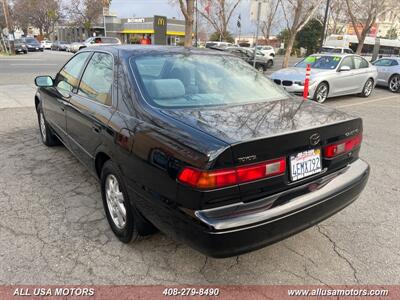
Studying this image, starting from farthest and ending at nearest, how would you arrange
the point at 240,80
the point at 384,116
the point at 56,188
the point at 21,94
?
the point at 21,94, the point at 384,116, the point at 56,188, the point at 240,80

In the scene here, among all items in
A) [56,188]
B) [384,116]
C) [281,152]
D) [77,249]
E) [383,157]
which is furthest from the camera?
[384,116]

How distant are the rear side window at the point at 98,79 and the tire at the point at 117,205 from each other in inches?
24.1

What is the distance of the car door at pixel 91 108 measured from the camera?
9.75 ft

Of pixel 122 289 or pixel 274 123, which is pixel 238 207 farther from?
pixel 122 289

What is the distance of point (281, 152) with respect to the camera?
7.25 ft

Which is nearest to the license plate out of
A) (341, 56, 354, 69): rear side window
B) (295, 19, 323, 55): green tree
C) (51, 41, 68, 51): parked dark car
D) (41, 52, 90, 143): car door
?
(41, 52, 90, 143): car door

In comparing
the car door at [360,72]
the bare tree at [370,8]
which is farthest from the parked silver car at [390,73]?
the bare tree at [370,8]

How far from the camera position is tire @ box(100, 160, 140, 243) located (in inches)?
106

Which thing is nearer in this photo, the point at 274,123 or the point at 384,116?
the point at 274,123

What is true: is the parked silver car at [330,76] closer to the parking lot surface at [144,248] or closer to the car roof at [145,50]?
the parking lot surface at [144,248]

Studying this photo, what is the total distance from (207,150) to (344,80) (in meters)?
9.83

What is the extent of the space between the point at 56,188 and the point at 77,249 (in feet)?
4.25

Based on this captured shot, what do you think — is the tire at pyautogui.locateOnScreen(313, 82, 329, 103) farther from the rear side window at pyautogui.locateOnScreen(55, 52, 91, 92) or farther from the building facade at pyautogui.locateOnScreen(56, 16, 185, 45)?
the building facade at pyautogui.locateOnScreen(56, 16, 185, 45)

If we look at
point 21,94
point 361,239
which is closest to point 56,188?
point 361,239
